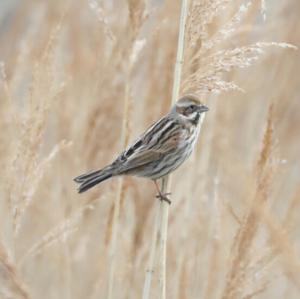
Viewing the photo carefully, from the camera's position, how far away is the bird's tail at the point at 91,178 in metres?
2.72

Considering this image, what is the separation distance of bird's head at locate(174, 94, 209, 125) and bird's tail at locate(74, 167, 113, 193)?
362 mm

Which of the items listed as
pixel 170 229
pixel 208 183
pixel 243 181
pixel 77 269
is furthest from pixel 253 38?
pixel 243 181

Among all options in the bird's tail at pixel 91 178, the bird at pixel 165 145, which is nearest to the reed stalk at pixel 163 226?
the bird's tail at pixel 91 178

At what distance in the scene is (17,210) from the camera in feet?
7.17

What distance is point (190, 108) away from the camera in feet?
9.61

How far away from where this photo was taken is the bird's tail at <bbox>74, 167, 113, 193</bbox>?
2722 millimetres

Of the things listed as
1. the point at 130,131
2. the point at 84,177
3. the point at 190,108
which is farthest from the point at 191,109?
the point at 84,177

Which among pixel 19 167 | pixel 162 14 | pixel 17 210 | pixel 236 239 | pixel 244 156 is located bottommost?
pixel 236 239

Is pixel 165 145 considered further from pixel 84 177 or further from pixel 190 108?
pixel 84 177

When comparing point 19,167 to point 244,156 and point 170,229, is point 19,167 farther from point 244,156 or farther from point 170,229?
point 244,156

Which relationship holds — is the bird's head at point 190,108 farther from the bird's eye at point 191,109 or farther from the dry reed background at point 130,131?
the dry reed background at point 130,131

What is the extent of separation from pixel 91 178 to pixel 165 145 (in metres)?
0.45

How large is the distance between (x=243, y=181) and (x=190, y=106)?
1.23 m

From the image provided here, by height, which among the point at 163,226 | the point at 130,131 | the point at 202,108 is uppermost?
the point at 202,108
